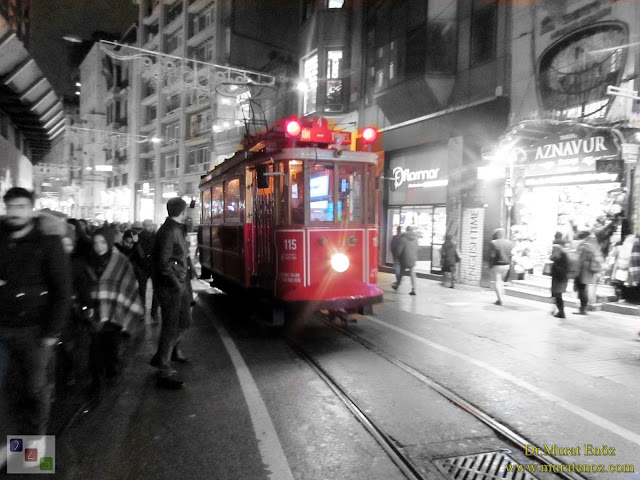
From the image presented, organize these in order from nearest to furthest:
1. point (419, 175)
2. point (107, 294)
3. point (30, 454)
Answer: point (30, 454) < point (107, 294) < point (419, 175)

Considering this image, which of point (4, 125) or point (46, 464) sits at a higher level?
point (4, 125)

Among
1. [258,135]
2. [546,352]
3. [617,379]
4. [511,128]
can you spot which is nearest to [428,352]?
[546,352]

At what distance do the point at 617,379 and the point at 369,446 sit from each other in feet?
12.3

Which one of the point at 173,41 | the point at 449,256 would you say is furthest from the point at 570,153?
the point at 173,41

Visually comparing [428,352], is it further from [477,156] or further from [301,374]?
[477,156]

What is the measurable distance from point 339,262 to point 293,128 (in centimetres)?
224

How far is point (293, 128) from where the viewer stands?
748 cm

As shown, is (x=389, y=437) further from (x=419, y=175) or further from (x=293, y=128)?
(x=419, y=175)

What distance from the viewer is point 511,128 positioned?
13156 mm

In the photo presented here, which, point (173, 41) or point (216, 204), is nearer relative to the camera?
point (216, 204)

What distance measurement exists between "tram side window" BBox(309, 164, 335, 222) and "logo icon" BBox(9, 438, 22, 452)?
494 cm

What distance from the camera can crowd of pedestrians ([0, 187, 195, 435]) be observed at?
11.0 ft

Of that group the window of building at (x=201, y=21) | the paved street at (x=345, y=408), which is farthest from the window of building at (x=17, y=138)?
the window of building at (x=201, y=21)

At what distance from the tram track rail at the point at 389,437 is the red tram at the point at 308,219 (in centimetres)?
98
